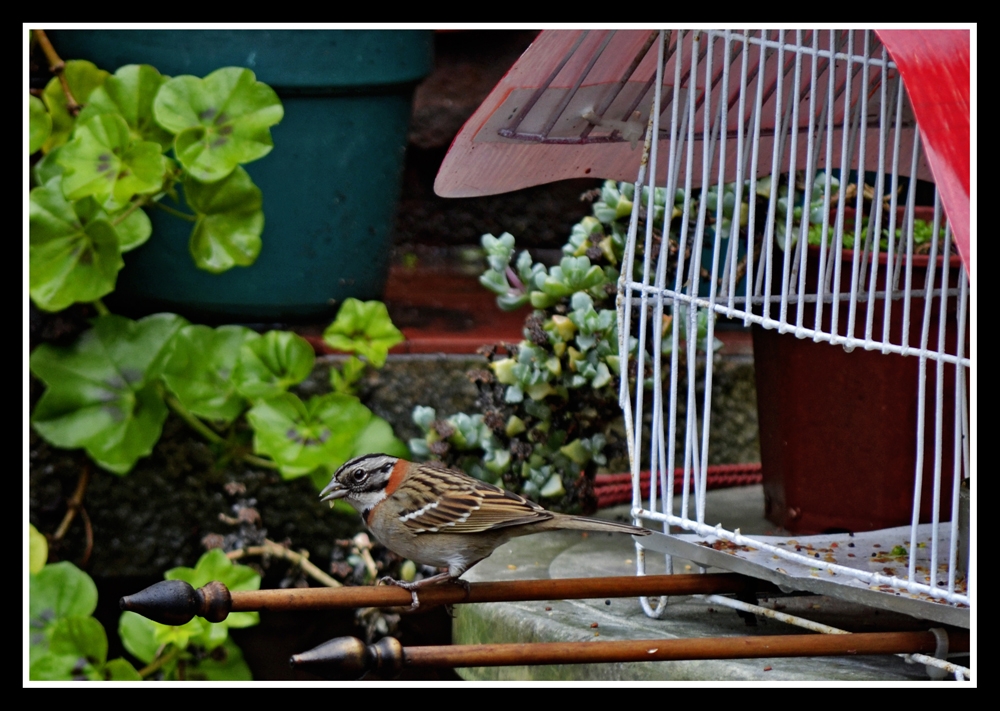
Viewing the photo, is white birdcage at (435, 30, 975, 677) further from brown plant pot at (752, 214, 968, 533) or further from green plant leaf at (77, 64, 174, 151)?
green plant leaf at (77, 64, 174, 151)

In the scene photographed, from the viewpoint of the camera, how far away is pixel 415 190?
379 centimetres

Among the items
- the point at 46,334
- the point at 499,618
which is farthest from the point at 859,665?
the point at 46,334

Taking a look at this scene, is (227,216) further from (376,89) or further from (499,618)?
(499,618)

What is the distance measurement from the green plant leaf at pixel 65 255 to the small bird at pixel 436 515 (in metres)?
1.06

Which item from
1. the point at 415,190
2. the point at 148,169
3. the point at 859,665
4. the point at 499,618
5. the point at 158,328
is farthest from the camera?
the point at 415,190

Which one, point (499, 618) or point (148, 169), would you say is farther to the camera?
point (148, 169)

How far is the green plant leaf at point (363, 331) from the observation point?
264 cm

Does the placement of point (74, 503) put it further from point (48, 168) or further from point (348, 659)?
point (348, 659)

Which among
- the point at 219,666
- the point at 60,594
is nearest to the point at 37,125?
the point at 60,594

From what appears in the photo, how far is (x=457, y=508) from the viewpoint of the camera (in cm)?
174

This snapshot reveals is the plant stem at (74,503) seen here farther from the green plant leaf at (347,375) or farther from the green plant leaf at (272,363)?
the green plant leaf at (347,375)

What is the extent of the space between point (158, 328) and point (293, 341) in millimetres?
309

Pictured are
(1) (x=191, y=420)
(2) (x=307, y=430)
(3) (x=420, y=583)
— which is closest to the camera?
(3) (x=420, y=583)

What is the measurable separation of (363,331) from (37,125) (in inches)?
31.6
